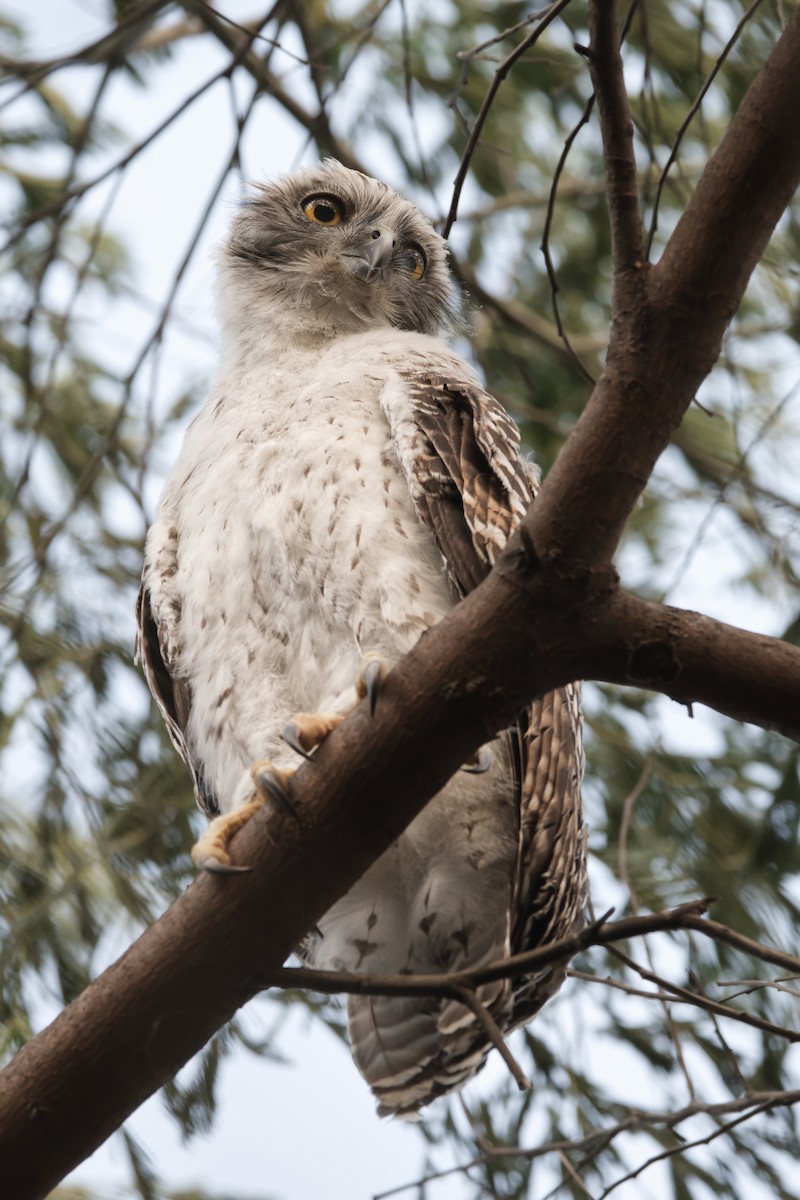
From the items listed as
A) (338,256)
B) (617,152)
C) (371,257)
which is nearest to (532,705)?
(617,152)

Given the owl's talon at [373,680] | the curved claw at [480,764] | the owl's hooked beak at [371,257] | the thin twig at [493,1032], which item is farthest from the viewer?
the owl's hooked beak at [371,257]

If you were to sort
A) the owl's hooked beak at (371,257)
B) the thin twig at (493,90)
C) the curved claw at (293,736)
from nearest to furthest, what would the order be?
the thin twig at (493,90) → the curved claw at (293,736) → the owl's hooked beak at (371,257)

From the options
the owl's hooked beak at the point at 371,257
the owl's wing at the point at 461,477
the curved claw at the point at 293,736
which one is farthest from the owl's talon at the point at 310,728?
the owl's hooked beak at the point at 371,257

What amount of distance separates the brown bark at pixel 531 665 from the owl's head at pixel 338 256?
6.23 ft

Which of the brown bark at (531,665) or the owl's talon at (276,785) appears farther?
the owl's talon at (276,785)

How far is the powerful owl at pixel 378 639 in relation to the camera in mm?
2867

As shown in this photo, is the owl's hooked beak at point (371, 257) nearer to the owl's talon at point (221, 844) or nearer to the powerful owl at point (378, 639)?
the powerful owl at point (378, 639)

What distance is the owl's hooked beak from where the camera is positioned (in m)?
3.94

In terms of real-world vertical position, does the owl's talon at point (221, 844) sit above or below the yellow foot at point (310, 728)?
below

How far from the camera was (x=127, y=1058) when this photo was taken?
226 centimetres

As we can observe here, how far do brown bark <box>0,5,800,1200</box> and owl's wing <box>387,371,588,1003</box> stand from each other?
62cm

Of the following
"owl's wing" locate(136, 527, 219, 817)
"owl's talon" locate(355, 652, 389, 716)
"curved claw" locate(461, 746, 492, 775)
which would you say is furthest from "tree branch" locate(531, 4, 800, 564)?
"owl's wing" locate(136, 527, 219, 817)

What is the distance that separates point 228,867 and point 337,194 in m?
2.69

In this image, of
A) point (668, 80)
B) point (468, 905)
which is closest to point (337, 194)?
point (668, 80)
